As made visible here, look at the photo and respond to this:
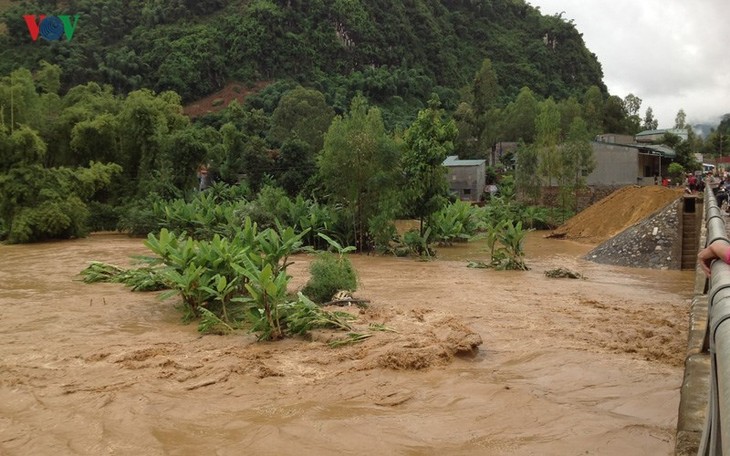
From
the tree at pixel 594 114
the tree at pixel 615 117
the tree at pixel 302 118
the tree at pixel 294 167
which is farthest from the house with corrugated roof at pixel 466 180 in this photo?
the tree at pixel 615 117

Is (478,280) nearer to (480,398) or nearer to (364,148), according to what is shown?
(364,148)

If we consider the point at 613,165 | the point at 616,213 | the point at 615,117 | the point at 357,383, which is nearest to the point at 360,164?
the point at 616,213

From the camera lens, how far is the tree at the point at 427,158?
17.5 m

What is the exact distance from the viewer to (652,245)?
15.1m

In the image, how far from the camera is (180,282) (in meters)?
7.81

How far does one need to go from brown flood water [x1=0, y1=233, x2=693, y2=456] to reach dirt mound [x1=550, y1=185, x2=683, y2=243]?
1477 cm

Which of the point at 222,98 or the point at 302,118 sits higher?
the point at 222,98

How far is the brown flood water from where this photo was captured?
4.14m

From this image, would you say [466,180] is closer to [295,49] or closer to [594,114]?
[594,114]

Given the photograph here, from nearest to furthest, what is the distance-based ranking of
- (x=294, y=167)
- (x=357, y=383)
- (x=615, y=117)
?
(x=357, y=383)
(x=294, y=167)
(x=615, y=117)

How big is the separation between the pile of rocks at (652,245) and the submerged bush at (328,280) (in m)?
9.22

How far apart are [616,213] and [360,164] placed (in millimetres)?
12276

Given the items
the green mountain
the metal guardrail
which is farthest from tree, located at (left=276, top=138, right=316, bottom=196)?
the green mountain

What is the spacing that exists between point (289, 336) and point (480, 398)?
2.88 meters
